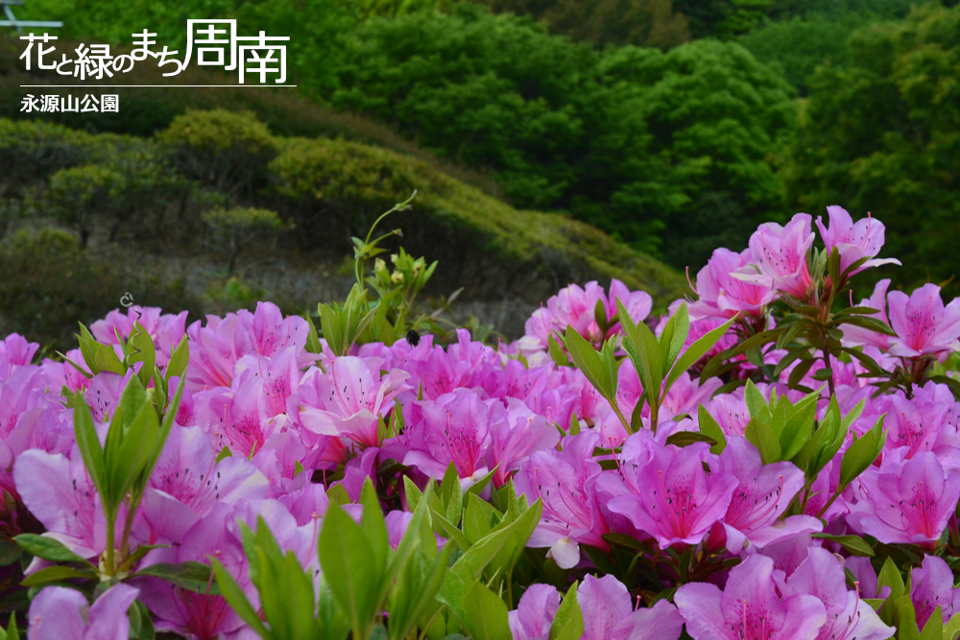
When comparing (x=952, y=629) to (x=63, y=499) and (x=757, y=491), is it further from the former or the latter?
(x=63, y=499)

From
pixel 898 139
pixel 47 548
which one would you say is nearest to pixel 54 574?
pixel 47 548

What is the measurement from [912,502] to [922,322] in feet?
1.47

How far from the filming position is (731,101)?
14.9 meters

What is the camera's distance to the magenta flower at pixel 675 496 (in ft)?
1.95

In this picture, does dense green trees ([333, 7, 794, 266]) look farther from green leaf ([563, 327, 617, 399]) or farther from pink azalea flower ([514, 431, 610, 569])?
pink azalea flower ([514, 431, 610, 569])

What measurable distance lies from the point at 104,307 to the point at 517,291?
13.3 ft

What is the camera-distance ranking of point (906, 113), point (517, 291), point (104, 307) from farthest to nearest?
1. point (906, 113)
2. point (517, 291)
3. point (104, 307)

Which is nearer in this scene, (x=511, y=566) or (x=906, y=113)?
(x=511, y=566)

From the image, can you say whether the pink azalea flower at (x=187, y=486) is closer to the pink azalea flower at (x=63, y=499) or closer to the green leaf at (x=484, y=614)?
the pink azalea flower at (x=63, y=499)

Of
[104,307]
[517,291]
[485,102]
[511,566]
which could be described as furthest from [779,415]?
[485,102]

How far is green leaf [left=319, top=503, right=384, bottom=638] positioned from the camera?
1.23 feet

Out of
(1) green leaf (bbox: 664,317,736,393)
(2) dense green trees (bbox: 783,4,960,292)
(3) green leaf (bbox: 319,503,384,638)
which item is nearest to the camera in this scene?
(3) green leaf (bbox: 319,503,384,638)

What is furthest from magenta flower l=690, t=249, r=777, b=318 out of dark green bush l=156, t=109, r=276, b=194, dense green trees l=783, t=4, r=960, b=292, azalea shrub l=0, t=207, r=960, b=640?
dense green trees l=783, t=4, r=960, b=292

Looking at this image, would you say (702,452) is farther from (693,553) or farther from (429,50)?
(429,50)
